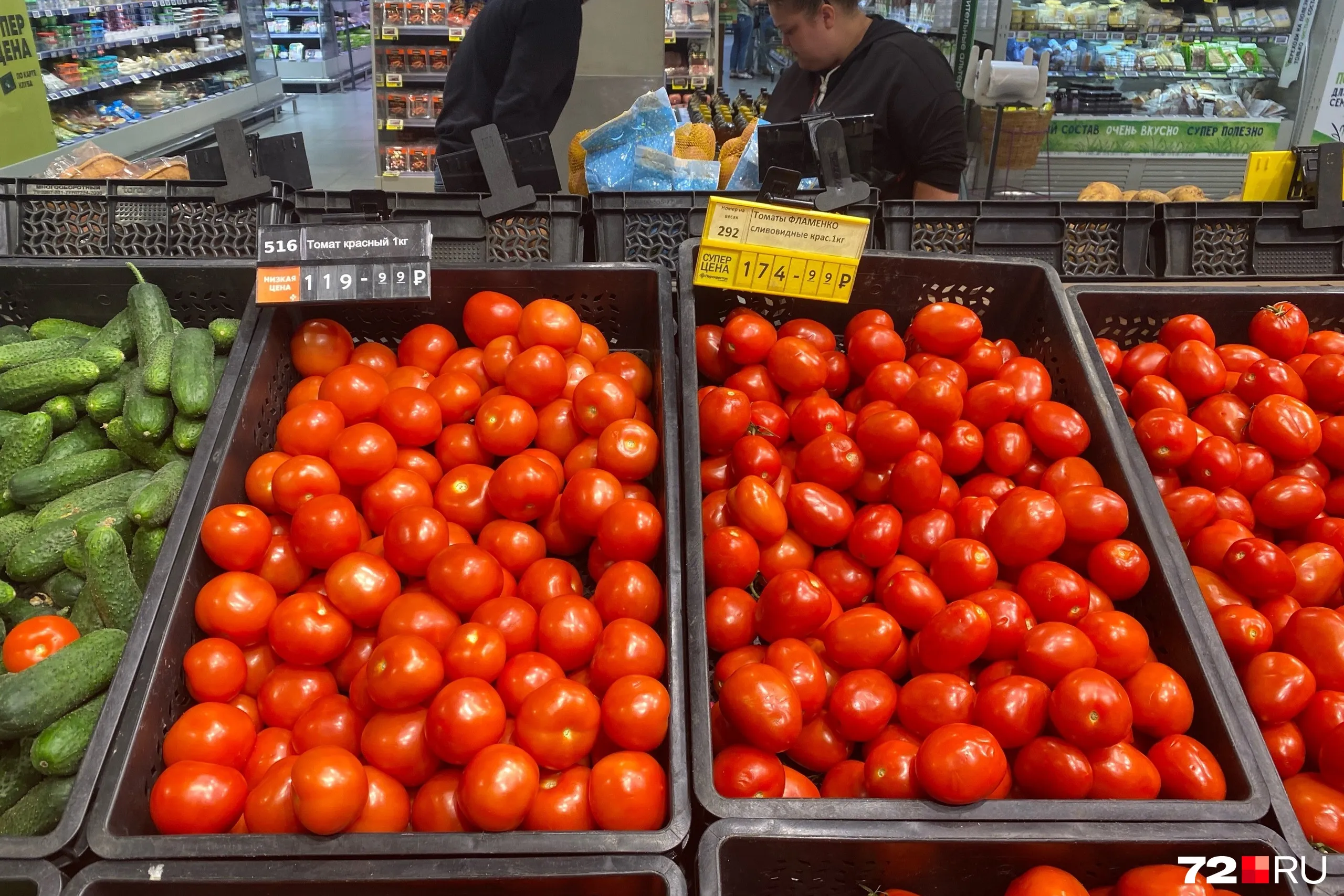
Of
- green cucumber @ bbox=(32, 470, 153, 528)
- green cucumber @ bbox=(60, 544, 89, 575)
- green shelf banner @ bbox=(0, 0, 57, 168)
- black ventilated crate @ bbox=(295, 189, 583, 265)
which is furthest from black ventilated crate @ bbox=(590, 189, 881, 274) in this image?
green shelf banner @ bbox=(0, 0, 57, 168)

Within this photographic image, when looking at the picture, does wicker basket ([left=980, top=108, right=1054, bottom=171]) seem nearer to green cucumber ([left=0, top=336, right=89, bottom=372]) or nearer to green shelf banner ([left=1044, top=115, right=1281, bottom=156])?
green shelf banner ([left=1044, top=115, right=1281, bottom=156])

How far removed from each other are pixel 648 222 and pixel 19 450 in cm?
150

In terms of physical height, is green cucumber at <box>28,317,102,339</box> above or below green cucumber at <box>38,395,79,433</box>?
above

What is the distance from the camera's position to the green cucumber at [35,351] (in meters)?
1.79

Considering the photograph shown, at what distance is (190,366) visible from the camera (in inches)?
66.2

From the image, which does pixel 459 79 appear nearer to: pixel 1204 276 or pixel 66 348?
pixel 66 348

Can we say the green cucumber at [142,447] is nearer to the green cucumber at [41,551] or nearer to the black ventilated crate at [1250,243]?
the green cucumber at [41,551]

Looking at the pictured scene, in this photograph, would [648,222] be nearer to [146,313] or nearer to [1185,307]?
[146,313]

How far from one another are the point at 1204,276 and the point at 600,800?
2175 mm

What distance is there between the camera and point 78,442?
5.77 feet

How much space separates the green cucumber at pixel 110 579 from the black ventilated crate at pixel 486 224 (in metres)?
0.98

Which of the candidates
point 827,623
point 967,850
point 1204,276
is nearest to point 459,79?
point 1204,276

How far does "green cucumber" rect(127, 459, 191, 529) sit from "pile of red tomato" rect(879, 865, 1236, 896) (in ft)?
4.50

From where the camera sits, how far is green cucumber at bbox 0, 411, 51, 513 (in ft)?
5.47
